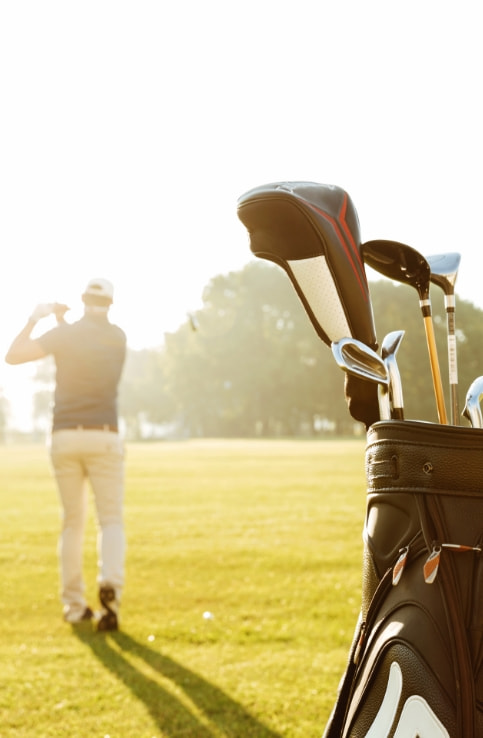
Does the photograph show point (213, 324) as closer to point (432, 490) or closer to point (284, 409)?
point (284, 409)

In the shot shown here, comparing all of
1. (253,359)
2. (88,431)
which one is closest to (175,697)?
(88,431)

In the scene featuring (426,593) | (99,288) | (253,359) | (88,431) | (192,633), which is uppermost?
(253,359)

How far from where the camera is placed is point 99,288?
246 inches

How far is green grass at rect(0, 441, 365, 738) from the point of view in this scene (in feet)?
14.5

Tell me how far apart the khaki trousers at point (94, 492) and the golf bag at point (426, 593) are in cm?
441

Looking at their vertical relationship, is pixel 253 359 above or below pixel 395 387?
above

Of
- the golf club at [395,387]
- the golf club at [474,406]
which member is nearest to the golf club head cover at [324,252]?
the golf club at [395,387]

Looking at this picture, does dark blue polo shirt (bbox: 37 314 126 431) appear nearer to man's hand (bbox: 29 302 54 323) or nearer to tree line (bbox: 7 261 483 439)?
man's hand (bbox: 29 302 54 323)

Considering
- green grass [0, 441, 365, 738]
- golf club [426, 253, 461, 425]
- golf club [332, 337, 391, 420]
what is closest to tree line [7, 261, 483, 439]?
green grass [0, 441, 365, 738]

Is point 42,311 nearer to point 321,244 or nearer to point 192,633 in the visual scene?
point 192,633

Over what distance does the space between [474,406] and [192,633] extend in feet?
15.6

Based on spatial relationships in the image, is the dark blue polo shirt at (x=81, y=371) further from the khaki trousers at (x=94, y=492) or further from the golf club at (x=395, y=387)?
the golf club at (x=395, y=387)

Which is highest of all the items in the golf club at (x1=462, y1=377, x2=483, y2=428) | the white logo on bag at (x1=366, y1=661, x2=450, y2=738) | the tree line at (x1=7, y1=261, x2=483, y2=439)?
the tree line at (x1=7, y1=261, x2=483, y2=439)

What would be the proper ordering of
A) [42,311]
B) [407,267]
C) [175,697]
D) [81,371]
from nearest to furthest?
[407,267], [175,697], [42,311], [81,371]
